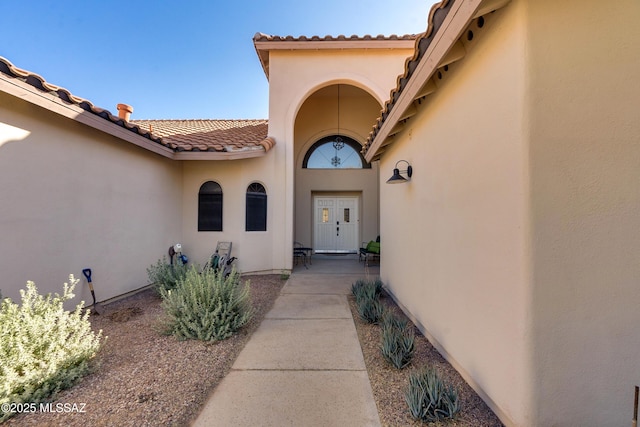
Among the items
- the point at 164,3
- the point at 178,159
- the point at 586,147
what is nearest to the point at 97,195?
the point at 178,159

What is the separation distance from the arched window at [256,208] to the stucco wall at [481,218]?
5113 millimetres

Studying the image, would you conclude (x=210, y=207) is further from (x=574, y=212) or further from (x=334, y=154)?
(x=574, y=212)

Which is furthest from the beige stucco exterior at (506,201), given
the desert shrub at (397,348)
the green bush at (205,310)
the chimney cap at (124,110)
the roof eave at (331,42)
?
the roof eave at (331,42)

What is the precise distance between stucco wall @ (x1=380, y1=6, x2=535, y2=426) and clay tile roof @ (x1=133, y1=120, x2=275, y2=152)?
505cm

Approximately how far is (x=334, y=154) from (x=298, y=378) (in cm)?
925

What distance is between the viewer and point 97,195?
5047 millimetres

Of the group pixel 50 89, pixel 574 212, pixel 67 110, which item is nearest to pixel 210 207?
pixel 67 110

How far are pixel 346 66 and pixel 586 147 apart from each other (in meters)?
7.61

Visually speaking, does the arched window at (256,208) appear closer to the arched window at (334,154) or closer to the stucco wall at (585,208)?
the arched window at (334,154)

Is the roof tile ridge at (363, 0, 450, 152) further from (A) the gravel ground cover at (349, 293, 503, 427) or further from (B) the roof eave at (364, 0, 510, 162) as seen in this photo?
(A) the gravel ground cover at (349, 293, 503, 427)

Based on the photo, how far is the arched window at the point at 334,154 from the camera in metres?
11.0

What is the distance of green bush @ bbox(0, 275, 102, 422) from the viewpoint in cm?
234

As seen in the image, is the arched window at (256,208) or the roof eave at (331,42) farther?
the roof eave at (331,42)

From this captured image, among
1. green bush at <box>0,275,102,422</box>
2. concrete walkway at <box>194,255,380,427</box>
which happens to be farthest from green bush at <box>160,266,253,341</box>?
green bush at <box>0,275,102,422</box>
